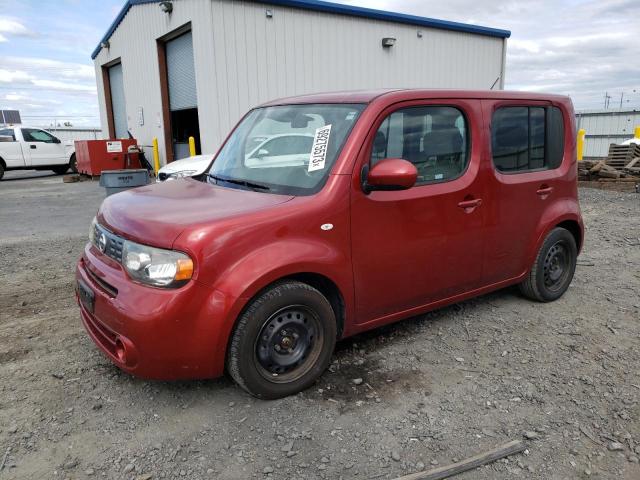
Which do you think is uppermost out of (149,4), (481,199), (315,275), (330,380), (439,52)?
(149,4)

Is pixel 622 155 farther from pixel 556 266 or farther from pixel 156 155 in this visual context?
pixel 156 155

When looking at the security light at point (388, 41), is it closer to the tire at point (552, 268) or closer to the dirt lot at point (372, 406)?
the tire at point (552, 268)

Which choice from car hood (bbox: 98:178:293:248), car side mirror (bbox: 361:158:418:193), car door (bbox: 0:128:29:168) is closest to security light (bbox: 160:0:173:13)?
car door (bbox: 0:128:29:168)

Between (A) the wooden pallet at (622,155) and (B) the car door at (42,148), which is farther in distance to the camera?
(B) the car door at (42,148)

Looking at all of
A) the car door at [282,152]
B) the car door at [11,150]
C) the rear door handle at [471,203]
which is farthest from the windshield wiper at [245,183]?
the car door at [11,150]

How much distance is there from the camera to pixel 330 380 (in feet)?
10.5

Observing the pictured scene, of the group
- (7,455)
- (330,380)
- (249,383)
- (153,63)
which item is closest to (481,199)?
(330,380)

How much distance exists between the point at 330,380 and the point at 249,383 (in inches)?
24.0

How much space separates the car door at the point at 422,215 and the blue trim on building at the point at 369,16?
35.0 feet

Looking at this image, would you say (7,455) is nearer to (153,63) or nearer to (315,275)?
(315,275)

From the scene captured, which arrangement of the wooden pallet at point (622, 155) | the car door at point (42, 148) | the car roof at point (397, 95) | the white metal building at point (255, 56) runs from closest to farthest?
1. the car roof at point (397, 95)
2. the white metal building at point (255, 56)
3. the wooden pallet at point (622, 155)
4. the car door at point (42, 148)

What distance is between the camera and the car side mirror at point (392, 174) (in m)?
2.94

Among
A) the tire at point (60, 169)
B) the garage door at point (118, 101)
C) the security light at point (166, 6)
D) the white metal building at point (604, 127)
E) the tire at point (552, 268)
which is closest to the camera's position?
the tire at point (552, 268)

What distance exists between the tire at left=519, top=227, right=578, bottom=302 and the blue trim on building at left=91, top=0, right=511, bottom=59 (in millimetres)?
10650
